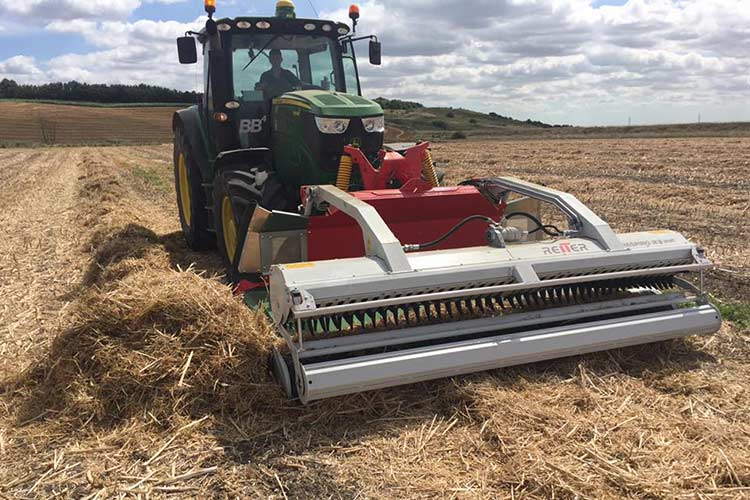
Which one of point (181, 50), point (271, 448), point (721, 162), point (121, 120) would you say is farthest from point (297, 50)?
point (121, 120)

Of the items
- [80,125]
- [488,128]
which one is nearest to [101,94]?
[80,125]

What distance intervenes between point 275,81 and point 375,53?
1.17 m

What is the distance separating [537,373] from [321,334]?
1254mm

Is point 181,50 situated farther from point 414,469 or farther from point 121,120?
point 121,120

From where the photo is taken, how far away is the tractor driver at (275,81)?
614 centimetres

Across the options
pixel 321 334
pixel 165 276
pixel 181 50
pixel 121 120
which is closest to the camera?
pixel 321 334

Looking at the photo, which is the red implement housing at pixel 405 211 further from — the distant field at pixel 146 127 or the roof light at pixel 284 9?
the distant field at pixel 146 127

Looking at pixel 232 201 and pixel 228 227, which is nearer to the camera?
pixel 232 201

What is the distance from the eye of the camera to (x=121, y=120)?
47.9m

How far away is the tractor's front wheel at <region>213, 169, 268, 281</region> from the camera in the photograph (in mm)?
5191

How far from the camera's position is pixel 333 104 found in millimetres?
5227

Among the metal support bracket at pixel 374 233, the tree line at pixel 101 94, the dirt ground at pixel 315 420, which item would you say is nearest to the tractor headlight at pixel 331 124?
the metal support bracket at pixel 374 233

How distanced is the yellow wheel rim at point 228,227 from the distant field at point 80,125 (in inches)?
1413

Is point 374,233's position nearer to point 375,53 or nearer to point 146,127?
point 375,53
